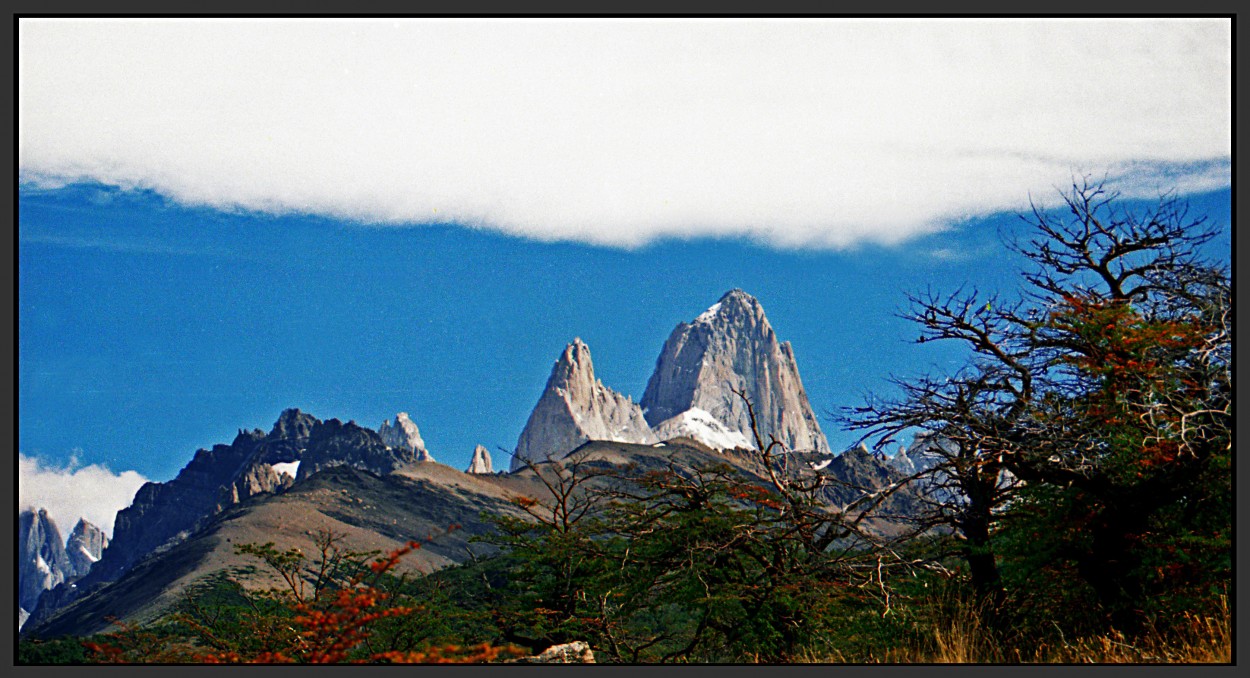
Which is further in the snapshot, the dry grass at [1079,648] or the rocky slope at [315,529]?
the rocky slope at [315,529]

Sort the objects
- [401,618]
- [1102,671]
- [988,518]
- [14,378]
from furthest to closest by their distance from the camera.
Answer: [401,618]
[988,518]
[14,378]
[1102,671]

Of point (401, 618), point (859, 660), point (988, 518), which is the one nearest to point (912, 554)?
point (988, 518)

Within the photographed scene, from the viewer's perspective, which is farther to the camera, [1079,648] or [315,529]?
[315,529]

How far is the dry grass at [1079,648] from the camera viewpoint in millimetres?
10284

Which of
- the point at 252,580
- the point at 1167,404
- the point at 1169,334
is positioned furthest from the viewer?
the point at 252,580

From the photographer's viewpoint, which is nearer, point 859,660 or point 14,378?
point 14,378

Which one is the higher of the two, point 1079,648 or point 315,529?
point 315,529

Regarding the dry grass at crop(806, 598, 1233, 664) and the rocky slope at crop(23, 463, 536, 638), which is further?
the rocky slope at crop(23, 463, 536, 638)

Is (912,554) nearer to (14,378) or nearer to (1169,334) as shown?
(1169,334)

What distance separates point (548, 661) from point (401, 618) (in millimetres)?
11186

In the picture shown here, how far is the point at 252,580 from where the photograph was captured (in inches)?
4109

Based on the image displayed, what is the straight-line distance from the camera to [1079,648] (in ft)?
36.7

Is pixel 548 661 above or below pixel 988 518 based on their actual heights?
below

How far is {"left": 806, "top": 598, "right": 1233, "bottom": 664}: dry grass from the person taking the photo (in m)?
10.3
